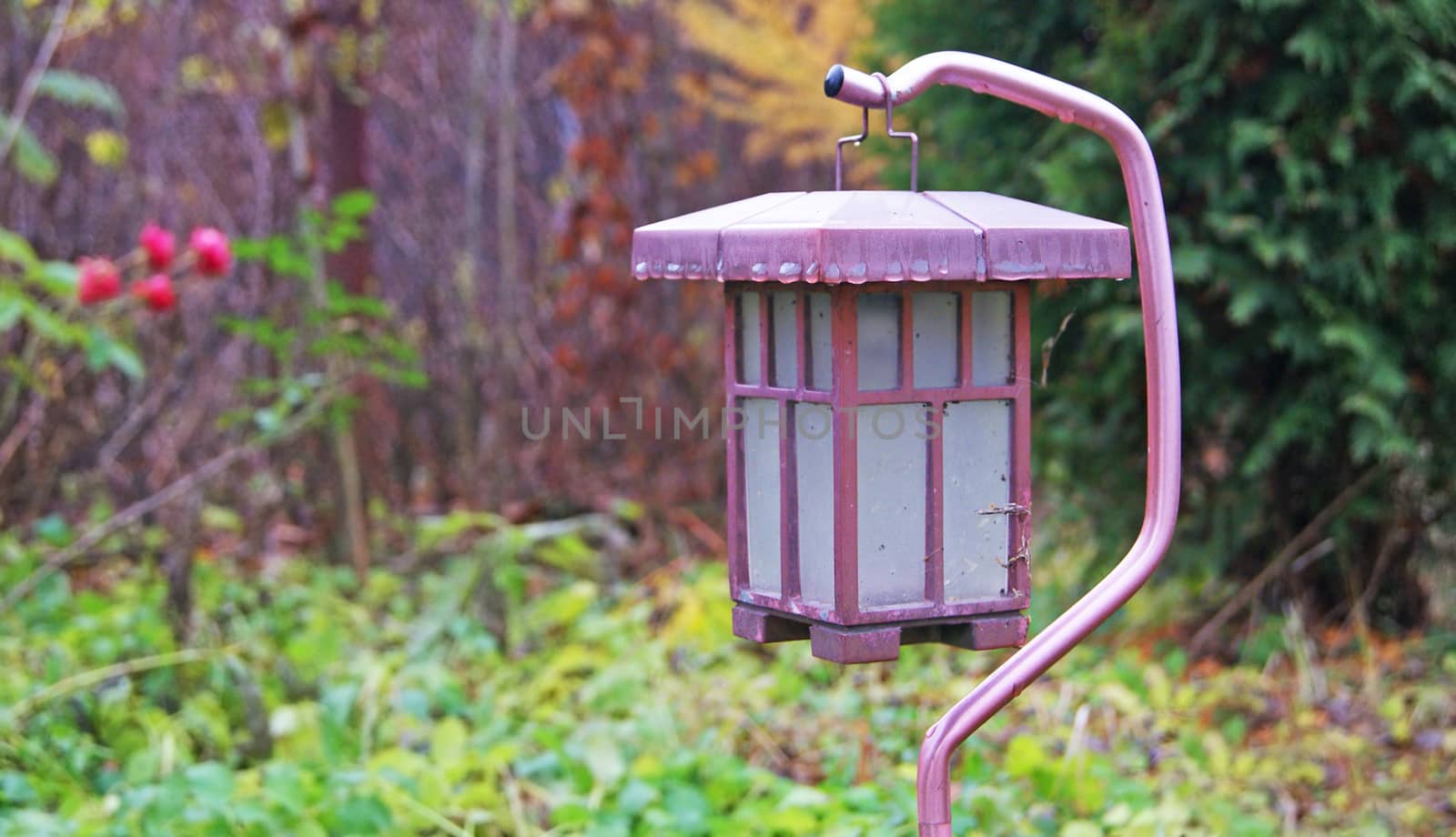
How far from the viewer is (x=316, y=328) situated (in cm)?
474

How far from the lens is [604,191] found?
17.7 feet

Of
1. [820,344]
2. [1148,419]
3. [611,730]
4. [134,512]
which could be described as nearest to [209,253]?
[134,512]

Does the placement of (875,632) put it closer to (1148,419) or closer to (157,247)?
(1148,419)

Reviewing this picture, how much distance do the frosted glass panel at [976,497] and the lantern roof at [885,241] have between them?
217 millimetres

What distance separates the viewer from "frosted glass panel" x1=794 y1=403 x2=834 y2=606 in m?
1.70

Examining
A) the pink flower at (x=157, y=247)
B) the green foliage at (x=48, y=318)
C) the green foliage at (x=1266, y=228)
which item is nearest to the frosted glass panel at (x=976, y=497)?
the green foliage at (x=1266, y=228)

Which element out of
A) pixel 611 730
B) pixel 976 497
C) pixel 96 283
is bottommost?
pixel 611 730

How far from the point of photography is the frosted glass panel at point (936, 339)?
1713 mm

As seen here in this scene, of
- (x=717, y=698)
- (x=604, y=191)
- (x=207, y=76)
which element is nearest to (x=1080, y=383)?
(x=717, y=698)

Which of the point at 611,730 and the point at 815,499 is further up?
the point at 815,499

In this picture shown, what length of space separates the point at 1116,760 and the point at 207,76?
447 cm

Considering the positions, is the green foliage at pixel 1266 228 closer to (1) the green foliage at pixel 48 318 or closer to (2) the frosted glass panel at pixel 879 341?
(2) the frosted glass panel at pixel 879 341

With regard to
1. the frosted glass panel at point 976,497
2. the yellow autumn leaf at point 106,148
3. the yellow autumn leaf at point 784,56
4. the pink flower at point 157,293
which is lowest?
the frosted glass panel at point 976,497

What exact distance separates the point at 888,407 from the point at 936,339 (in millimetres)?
116
